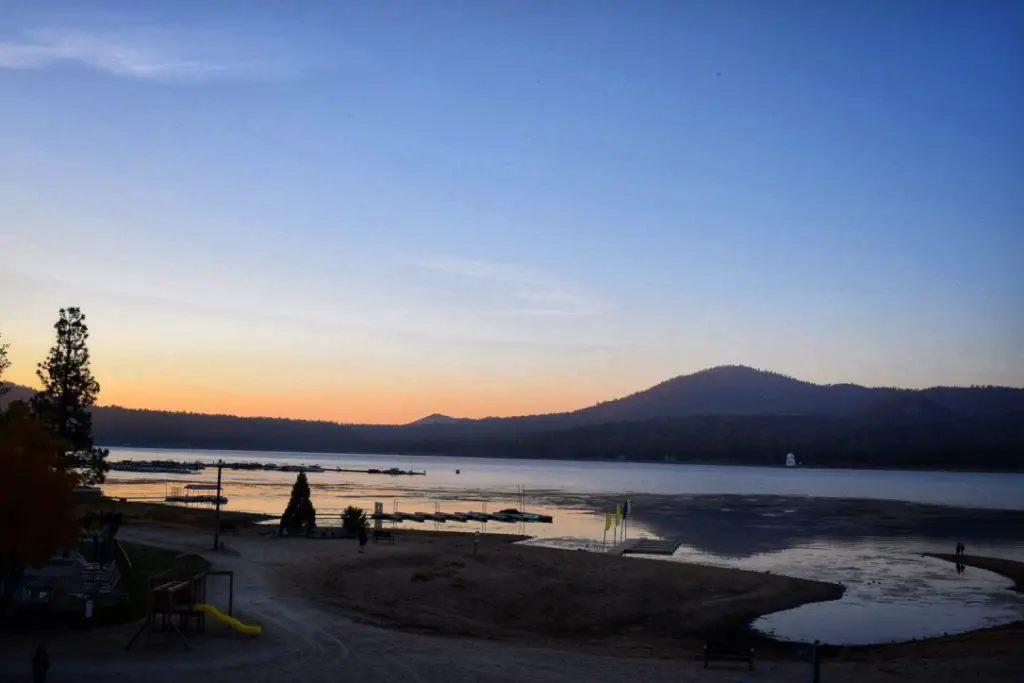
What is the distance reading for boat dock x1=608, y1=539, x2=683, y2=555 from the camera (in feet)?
172

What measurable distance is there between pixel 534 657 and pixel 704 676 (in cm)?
434

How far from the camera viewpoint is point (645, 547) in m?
54.8

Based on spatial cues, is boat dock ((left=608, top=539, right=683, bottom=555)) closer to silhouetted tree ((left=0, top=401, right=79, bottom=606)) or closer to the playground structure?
the playground structure

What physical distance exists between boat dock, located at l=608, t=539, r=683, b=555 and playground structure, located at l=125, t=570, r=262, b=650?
104ft

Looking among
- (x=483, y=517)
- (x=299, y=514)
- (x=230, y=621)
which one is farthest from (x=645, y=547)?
(x=230, y=621)

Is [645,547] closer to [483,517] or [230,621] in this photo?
[483,517]

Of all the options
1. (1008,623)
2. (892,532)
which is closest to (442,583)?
(1008,623)

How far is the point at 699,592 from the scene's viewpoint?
3734cm

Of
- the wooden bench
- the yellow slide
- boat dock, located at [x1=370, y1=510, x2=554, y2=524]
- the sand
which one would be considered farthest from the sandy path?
boat dock, located at [x1=370, y1=510, x2=554, y2=524]

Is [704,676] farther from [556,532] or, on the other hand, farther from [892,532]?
[892,532]

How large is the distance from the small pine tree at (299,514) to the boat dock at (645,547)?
17638 millimetres

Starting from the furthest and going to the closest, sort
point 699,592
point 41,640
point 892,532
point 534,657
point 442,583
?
point 892,532
point 699,592
point 442,583
point 534,657
point 41,640

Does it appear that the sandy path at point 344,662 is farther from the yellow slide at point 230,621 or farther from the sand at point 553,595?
the sand at point 553,595

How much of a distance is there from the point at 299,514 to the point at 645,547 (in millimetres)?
21348
